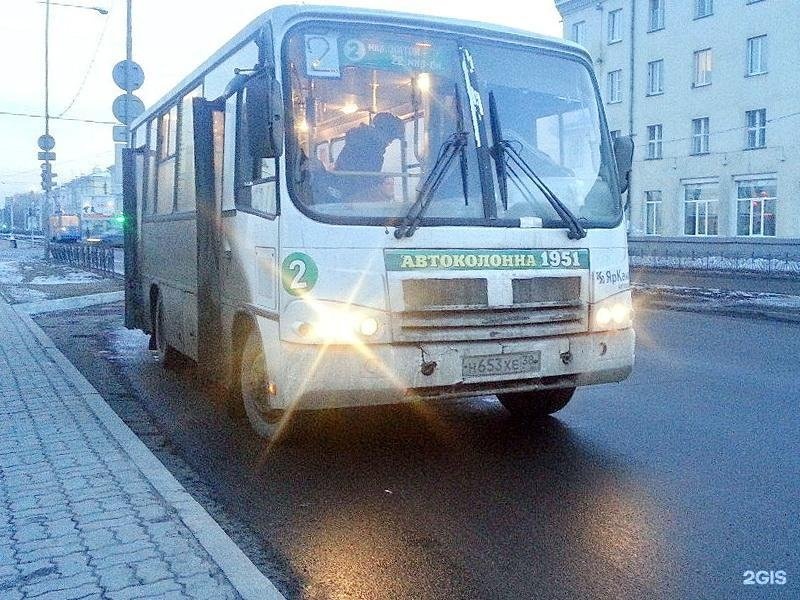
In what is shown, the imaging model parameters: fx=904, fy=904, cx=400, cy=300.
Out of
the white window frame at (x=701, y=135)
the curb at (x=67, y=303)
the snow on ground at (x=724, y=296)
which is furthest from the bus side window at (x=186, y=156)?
the white window frame at (x=701, y=135)

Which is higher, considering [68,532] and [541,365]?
[541,365]

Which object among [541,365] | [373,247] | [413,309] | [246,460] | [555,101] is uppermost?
[555,101]

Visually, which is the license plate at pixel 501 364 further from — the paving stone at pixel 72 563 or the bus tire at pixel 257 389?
the paving stone at pixel 72 563

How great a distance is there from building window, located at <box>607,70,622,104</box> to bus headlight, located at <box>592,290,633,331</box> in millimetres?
42239

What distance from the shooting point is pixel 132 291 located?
438 inches

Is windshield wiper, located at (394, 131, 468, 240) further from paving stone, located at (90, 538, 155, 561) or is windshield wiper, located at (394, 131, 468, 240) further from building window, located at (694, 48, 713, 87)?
building window, located at (694, 48, 713, 87)

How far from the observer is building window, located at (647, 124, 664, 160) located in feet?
143

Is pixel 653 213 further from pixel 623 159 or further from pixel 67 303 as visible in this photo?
pixel 623 159

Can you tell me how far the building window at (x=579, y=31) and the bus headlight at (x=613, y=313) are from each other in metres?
44.6

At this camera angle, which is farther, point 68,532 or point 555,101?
point 555,101

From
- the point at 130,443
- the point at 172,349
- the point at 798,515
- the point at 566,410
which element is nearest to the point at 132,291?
the point at 172,349

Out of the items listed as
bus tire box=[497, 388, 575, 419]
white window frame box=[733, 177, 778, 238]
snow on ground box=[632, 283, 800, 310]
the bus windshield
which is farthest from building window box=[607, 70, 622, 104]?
the bus windshield

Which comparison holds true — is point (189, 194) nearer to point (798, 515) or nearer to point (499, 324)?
point (499, 324)

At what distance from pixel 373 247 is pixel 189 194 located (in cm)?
301
